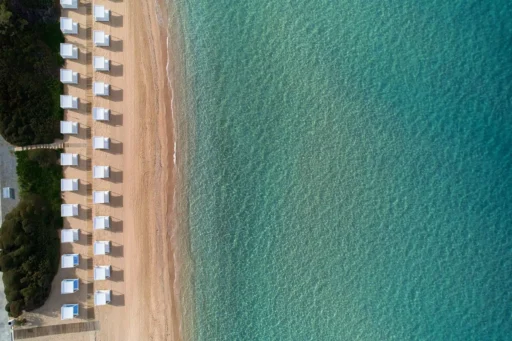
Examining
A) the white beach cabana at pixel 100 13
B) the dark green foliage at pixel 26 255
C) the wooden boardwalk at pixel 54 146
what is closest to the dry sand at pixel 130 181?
the wooden boardwalk at pixel 54 146

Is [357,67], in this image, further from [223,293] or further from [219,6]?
[223,293]

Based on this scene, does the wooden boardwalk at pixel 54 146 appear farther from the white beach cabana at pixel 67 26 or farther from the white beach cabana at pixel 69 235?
the white beach cabana at pixel 67 26

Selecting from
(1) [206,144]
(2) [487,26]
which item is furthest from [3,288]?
(2) [487,26]

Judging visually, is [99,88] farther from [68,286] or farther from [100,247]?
[68,286]

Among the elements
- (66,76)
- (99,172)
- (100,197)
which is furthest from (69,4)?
(100,197)

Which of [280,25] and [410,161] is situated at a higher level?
[280,25]
